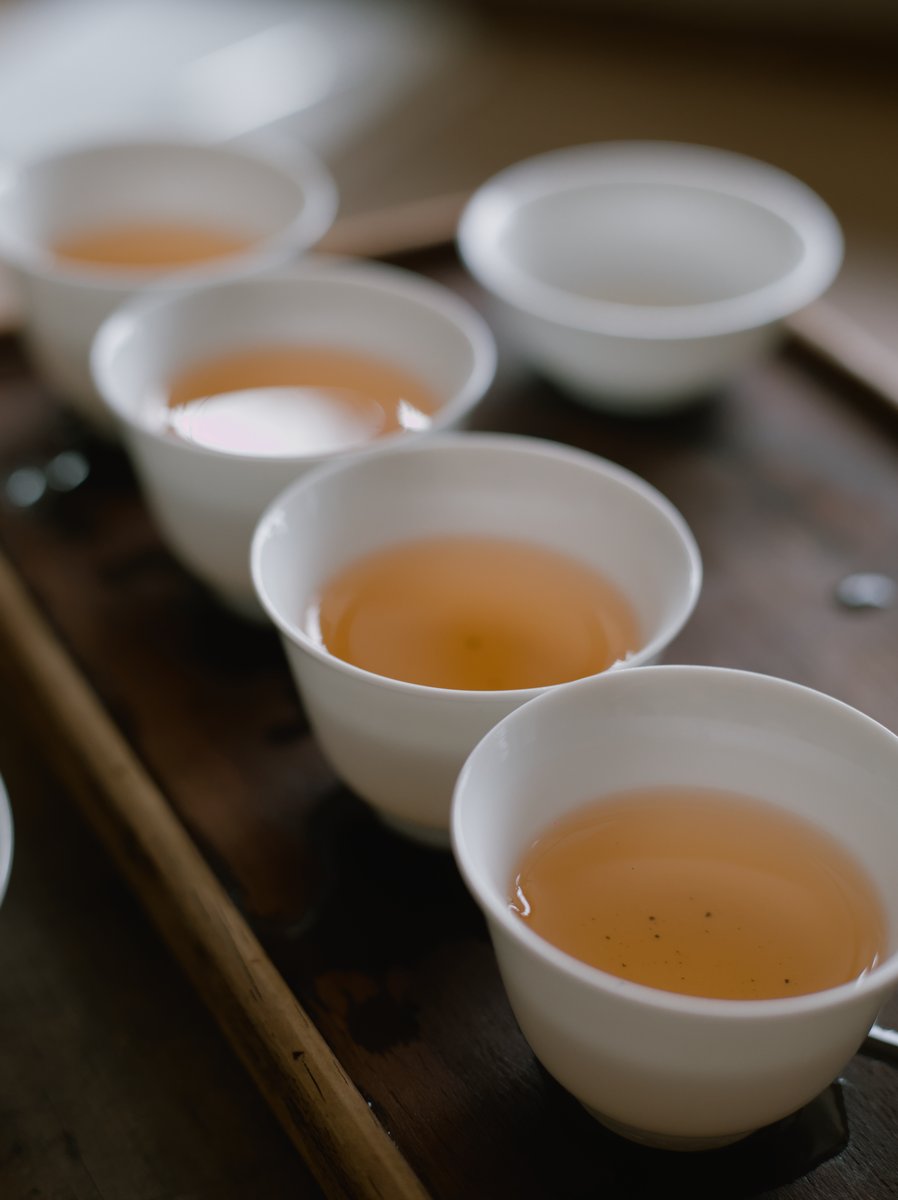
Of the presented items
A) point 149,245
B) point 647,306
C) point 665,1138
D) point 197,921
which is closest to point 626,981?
point 665,1138

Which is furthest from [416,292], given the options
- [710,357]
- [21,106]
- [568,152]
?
[21,106]

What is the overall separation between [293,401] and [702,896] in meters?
0.45

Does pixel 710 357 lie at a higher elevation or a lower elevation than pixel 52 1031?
higher

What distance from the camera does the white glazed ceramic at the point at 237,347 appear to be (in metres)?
0.75

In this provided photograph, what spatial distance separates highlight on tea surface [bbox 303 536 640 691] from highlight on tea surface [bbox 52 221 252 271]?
0.45 metres

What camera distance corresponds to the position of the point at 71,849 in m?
0.83

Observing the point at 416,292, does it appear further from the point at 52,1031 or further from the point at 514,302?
the point at 52,1031

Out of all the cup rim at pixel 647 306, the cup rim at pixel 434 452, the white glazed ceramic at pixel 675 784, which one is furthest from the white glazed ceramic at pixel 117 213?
the white glazed ceramic at pixel 675 784

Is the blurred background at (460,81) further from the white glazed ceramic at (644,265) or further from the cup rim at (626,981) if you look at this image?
the cup rim at (626,981)

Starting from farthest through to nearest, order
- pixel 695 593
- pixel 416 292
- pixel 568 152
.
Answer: pixel 568 152
pixel 416 292
pixel 695 593

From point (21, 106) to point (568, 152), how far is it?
759 mm

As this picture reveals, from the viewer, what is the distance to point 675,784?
592 mm

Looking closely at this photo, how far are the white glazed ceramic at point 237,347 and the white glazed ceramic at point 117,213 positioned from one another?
1.3 inches

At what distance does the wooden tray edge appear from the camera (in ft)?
1.82
